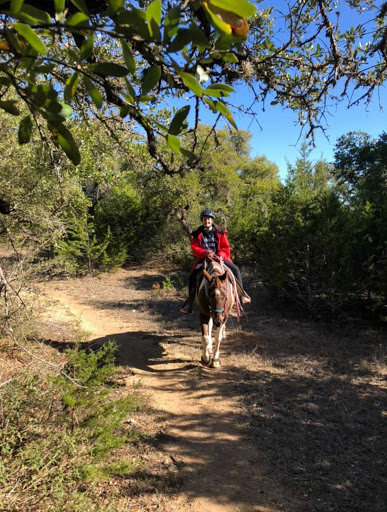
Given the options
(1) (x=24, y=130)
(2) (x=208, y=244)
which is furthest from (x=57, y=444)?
(2) (x=208, y=244)

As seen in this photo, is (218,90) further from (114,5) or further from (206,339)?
(206,339)

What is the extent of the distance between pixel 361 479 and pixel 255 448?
1.13 m

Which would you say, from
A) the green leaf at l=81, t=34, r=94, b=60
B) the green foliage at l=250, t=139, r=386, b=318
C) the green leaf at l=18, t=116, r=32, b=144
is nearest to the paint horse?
the green foliage at l=250, t=139, r=386, b=318

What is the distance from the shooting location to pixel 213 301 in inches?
213

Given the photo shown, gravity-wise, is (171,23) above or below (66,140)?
above

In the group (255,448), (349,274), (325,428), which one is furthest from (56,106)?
(349,274)

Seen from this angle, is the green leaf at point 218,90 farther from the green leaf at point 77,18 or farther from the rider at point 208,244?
the rider at point 208,244

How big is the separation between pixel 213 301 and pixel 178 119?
469 cm

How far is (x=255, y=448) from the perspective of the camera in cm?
380

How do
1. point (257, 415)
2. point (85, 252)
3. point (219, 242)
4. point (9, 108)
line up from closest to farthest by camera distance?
point (9, 108)
point (257, 415)
point (219, 242)
point (85, 252)

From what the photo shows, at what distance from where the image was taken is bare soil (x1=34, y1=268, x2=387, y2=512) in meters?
3.11

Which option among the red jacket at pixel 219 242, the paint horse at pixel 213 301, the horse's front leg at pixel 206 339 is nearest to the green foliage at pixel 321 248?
the red jacket at pixel 219 242

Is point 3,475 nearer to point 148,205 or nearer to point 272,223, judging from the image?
point 272,223

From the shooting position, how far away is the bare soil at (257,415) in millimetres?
3105
